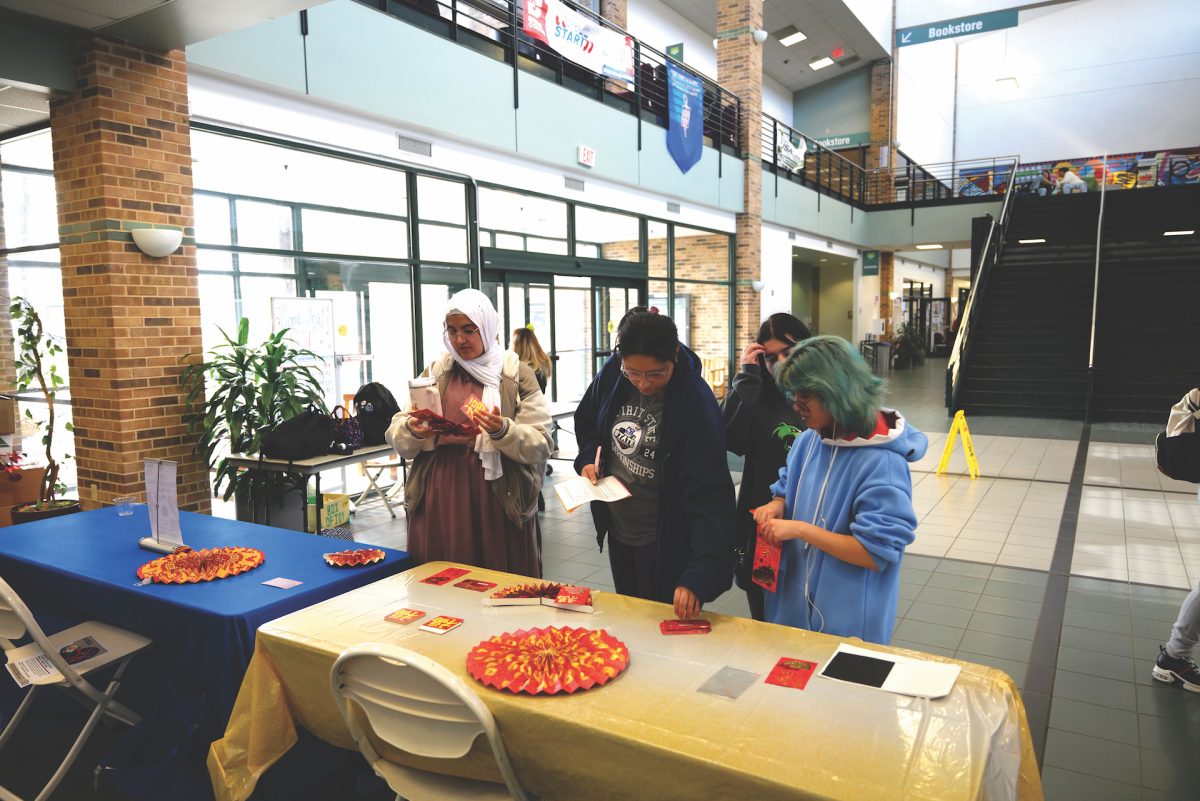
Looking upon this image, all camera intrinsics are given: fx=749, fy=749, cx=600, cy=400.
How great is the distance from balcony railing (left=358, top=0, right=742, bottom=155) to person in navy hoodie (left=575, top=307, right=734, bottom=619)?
5922 mm

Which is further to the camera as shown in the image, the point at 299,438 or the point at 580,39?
the point at 580,39

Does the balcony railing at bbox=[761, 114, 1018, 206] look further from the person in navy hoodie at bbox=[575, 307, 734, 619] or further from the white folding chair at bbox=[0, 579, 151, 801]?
the white folding chair at bbox=[0, 579, 151, 801]

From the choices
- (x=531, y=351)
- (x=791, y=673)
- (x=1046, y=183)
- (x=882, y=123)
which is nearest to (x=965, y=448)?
(x=531, y=351)

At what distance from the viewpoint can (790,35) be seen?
18.2 meters

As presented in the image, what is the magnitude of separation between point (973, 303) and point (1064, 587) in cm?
958

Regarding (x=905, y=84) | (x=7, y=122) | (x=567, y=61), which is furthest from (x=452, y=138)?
(x=905, y=84)

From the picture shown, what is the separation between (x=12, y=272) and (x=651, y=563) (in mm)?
6272

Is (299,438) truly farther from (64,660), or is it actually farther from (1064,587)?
(1064,587)

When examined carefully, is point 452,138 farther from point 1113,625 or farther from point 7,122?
point 1113,625

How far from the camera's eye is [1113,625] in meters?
4.09

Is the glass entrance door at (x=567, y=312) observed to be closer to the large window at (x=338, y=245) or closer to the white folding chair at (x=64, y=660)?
the large window at (x=338, y=245)

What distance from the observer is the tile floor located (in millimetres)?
2916

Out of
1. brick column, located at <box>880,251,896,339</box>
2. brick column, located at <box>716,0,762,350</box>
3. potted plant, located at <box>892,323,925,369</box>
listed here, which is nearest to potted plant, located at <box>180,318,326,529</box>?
brick column, located at <box>716,0,762,350</box>

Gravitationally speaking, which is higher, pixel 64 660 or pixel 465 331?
pixel 465 331
